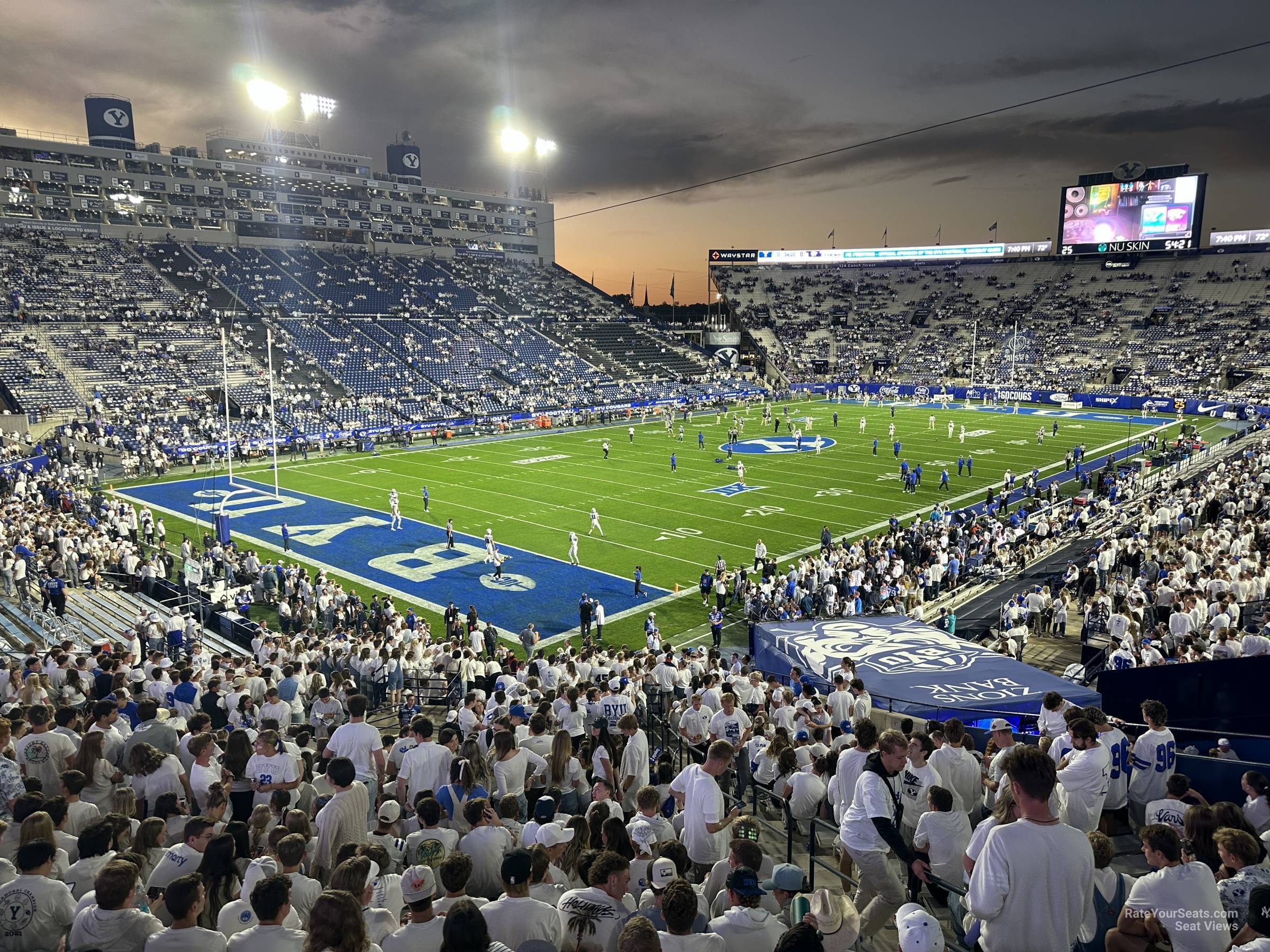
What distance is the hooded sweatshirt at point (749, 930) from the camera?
3748 millimetres

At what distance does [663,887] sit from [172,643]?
46.9 ft

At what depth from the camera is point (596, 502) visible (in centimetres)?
3256

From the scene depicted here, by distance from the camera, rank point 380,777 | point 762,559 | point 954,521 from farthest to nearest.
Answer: point 954,521 → point 762,559 → point 380,777

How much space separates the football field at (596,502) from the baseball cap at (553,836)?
46.3 ft

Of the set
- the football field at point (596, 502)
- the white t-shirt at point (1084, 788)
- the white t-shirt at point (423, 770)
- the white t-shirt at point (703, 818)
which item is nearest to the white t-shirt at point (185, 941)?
the white t-shirt at point (423, 770)

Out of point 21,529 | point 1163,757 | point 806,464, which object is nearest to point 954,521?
point 806,464

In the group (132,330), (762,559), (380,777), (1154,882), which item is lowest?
(762,559)

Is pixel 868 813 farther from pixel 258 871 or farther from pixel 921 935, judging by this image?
pixel 258 871

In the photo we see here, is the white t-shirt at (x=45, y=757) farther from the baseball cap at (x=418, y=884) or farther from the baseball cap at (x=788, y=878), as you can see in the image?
the baseball cap at (x=788, y=878)

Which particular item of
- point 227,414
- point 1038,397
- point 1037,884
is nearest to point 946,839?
point 1037,884

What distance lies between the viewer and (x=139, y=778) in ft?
20.6

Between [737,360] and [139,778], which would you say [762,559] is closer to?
[139,778]

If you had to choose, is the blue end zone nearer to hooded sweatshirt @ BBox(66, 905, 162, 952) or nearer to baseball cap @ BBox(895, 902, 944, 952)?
hooded sweatshirt @ BBox(66, 905, 162, 952)

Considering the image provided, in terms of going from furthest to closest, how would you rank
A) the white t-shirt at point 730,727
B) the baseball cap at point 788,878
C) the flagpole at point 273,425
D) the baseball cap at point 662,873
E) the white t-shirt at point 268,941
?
the flagpole at point 273,425, the white t-shirt at point 730,727, the baseball cap at point 662,873, the baseball cap at point 788,878, the white t-shirt at point 268,941
